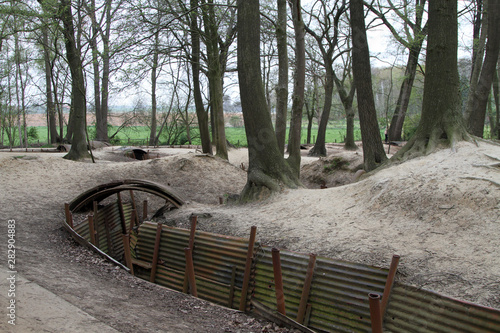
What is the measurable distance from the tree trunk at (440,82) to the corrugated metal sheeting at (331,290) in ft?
13.2

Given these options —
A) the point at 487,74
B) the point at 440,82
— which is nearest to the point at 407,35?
the point at 487,74

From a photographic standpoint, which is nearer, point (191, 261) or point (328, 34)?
point (191, 261)

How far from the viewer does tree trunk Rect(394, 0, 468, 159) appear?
26.3 ft

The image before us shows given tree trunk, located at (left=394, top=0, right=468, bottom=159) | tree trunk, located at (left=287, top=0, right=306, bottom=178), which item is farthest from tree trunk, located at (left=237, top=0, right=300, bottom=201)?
tree trunk, located at (left=394, top=0, right=468, bottom=159)

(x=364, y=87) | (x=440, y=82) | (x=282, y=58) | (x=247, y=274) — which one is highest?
(x=282, y=58)

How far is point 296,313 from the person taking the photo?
4.92m

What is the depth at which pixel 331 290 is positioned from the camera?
478cm

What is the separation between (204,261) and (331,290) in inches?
87.6

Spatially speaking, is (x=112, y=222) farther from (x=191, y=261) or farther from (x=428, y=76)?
(x=428, y=76)

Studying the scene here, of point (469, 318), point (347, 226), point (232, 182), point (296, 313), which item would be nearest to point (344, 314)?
point (296, 313)

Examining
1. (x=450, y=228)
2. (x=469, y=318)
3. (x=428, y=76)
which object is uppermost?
(x=428, y=76)

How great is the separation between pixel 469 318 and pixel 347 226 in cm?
285

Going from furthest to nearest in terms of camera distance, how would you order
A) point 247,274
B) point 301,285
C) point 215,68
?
point 215,68, point 247,274, point 301,285

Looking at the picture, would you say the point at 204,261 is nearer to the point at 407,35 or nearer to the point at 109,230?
the point at 109,230
